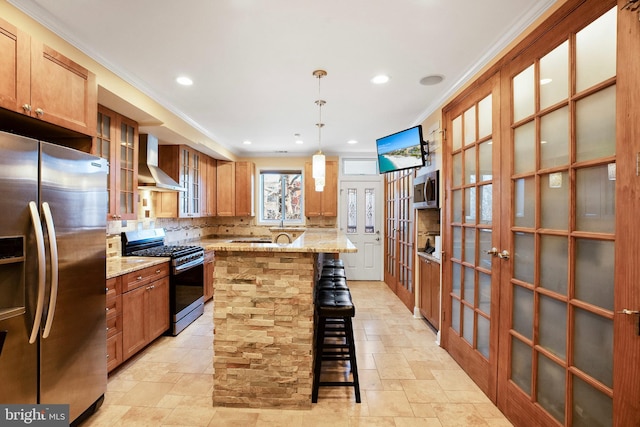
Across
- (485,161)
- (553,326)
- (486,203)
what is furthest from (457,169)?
(553,326)

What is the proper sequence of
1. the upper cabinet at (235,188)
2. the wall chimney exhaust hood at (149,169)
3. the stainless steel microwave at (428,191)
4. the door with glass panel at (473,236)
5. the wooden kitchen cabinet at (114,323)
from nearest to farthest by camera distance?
the door with glass panel at (473,236)
the wooden kitchen cabinet at (114,323)
the stainless steel microwave at (428,191)
the wall chimney exhaust hood at (149,169)
the upper cabinet at (235,188)

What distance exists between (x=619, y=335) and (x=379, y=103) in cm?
281

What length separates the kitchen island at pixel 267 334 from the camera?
2.08 m

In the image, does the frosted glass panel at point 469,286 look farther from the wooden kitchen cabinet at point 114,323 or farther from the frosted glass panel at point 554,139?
the wooden kitchen cabinet at point 114,323

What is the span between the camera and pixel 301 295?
209 cm

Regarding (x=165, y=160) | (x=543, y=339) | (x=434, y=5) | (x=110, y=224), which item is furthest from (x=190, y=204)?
(x=543, y=339)

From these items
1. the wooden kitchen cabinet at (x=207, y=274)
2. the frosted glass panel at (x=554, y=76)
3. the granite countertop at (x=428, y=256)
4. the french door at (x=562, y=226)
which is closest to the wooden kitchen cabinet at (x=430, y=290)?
the granite countertop at (x=428, y=256)

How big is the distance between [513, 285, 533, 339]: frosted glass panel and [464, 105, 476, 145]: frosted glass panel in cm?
128

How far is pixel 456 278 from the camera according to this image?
2.84 m

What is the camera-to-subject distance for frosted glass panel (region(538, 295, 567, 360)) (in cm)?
159

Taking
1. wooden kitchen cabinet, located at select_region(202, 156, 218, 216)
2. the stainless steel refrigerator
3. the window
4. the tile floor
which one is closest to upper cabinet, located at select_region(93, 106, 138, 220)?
the stainless steel refrigerator

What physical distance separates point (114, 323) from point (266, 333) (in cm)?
137

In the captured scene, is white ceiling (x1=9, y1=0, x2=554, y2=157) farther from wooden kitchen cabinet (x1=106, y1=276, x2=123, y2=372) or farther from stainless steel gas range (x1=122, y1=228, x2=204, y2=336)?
wooden kitchen cabinet (x1=106, y1=276, x2=123, y2=372)

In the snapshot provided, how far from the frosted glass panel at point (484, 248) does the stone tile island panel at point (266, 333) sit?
53.7 inches
